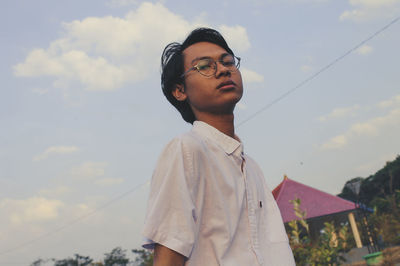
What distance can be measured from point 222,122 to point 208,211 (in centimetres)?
44

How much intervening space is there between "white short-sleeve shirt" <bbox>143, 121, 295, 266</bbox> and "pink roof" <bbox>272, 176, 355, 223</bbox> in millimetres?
13485

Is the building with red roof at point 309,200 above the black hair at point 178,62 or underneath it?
above

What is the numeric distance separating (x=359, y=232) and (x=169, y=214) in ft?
64.7

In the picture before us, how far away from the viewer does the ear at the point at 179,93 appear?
1.60 meters

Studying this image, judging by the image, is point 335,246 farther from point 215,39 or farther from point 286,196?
point 286,196

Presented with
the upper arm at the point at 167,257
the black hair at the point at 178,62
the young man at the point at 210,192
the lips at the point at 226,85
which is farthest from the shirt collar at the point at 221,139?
the upper arm at the point at 167,257

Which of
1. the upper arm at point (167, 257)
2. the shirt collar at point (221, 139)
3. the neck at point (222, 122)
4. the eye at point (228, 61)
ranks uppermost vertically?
the eye at point (228, 61)

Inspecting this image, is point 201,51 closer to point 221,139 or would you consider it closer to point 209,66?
point 209,66

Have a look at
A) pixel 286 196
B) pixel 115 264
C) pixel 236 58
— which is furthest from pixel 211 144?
pixel 115 264

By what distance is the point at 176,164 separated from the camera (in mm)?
1091

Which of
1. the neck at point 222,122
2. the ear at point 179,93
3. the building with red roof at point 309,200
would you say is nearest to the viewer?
the neck at point 222,122

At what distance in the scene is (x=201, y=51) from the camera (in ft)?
5.15

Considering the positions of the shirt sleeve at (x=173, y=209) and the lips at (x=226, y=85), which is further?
the lips at (x=226, y=85)

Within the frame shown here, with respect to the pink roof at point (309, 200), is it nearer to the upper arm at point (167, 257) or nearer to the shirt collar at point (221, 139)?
the shirt collar at point (221, 139)
